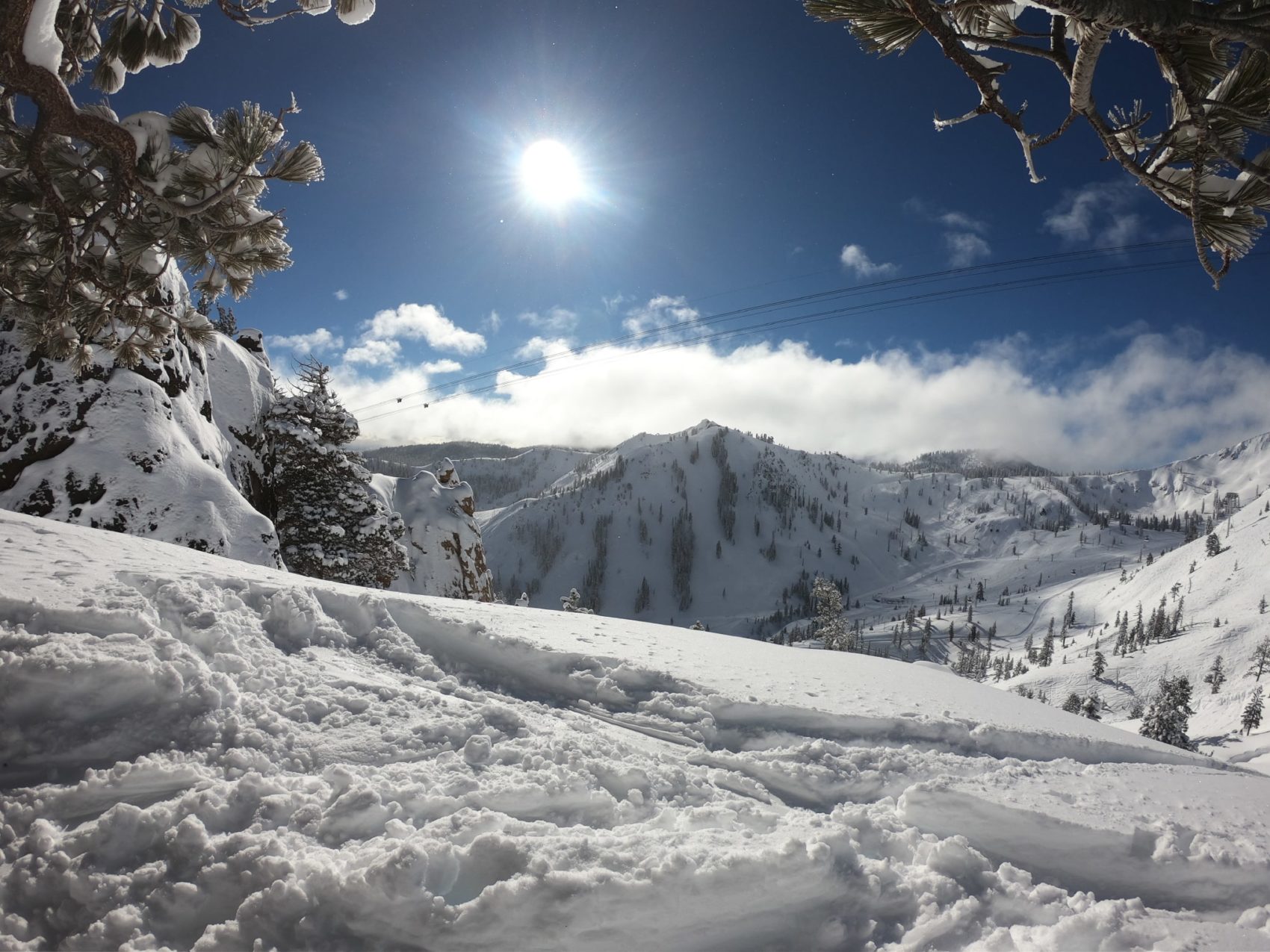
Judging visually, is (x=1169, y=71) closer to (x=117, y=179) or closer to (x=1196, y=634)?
(x=117, y=179)

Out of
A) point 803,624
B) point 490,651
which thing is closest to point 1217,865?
point 490,651

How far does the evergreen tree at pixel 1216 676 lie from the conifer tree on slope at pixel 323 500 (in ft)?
520

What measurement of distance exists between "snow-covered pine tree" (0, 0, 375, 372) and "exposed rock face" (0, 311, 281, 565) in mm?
6722

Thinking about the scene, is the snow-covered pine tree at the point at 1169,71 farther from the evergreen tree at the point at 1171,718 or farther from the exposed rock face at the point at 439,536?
the evergreen tree at the point at 1171,718

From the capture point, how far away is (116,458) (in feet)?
33.7

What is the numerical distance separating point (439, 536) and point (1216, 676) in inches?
6155

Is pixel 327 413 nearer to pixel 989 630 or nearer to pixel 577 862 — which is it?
pixel 577 862

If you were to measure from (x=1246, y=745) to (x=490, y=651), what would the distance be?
122 meters

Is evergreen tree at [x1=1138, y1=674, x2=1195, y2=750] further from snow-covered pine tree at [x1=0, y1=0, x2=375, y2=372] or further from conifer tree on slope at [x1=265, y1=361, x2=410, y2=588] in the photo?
snow-covered pine tree at [x1=0, y1=0, x2=375, y2=372]

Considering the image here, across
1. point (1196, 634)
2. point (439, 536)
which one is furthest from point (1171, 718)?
point (1196, 634)

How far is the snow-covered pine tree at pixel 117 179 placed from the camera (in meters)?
3.20

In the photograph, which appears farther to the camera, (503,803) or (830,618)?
(830,618)

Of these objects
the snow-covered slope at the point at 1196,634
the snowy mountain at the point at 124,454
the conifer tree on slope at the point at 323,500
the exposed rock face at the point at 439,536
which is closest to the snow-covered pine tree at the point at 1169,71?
the snowy mountain at the point at 124,454

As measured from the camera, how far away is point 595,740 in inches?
151
